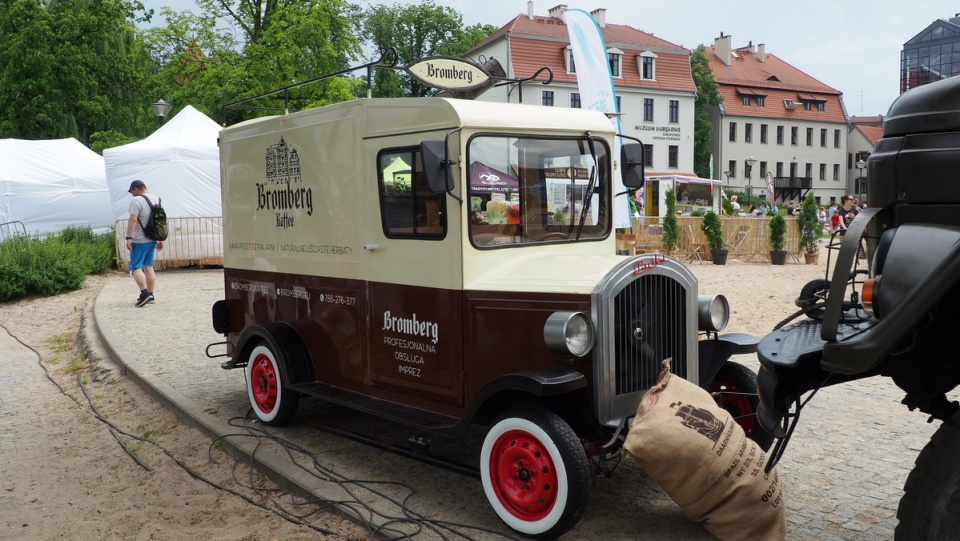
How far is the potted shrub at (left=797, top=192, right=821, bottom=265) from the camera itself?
22.0m

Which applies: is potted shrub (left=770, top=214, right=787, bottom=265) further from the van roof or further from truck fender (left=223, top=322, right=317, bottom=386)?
truck fender (left=223, top=322, right=317, bottom=386)

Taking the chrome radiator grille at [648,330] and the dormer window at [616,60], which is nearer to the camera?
the chrome radiator grille at [648,330]

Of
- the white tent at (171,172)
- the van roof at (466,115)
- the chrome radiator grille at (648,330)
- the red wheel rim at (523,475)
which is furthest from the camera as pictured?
the white tent at (171,172)

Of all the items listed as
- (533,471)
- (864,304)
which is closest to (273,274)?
(533,471)

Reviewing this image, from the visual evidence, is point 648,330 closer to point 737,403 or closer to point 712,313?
point 712,313

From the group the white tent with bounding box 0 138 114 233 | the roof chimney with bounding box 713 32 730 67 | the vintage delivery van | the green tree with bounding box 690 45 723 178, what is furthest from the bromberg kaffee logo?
the roof chimney with bounding box 713 32 730 67

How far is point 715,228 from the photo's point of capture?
72.5ft

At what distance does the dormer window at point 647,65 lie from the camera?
60.3 m

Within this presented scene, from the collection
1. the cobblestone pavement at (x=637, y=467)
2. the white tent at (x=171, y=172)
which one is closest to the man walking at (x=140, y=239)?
the cobblestone pavement at (x=637, y=467)

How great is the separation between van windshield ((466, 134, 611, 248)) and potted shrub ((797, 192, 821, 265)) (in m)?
18.2

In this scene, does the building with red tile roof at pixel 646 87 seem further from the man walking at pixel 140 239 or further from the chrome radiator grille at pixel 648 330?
the chrome radiator grille at pixel 648 330

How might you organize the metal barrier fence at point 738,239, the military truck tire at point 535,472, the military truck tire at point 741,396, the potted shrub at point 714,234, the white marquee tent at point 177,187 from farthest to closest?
the metal barrier fence at point 738,239 → the potted shrub at point 714,234 → the white marquee tent at point 177,187 → the military truck tire at point 741,396 → the military truck tire at point 535,472

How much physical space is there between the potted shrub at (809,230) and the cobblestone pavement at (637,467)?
14.7 meters

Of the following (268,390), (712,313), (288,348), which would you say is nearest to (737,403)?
(712,313)
